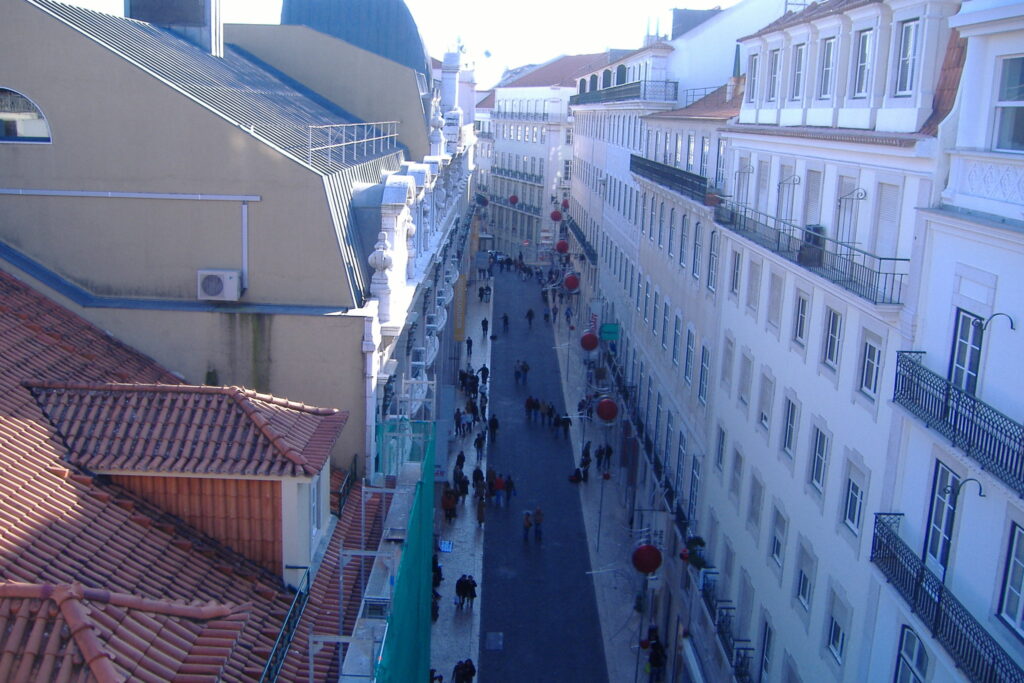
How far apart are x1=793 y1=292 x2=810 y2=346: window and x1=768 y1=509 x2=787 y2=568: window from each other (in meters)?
3.78

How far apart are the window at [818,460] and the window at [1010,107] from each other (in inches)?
296

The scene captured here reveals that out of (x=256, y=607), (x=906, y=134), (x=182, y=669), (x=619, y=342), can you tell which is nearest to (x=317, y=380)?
(x=256, y=607)

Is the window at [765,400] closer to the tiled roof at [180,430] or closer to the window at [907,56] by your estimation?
the window at [907,56]

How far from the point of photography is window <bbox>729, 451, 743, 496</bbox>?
25031 mm

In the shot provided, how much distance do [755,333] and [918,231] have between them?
9154mm

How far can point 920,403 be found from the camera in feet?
47.8

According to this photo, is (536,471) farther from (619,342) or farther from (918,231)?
(918,231)

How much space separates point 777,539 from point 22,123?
55.9 feet

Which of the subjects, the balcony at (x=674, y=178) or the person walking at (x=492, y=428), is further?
the person walking at (x=492, y=428)

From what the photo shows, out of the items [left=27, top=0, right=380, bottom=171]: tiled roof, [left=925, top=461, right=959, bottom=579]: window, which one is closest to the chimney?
[left=27, top=0, right=380, bottom=171]: tiled roof

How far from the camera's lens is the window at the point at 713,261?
93.7 ft

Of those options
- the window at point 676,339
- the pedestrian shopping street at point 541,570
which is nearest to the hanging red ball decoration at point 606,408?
the pedestrian shopping street at point 541,570

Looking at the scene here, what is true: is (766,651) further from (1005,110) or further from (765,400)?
(1005,110)

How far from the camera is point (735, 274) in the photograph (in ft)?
87.2
